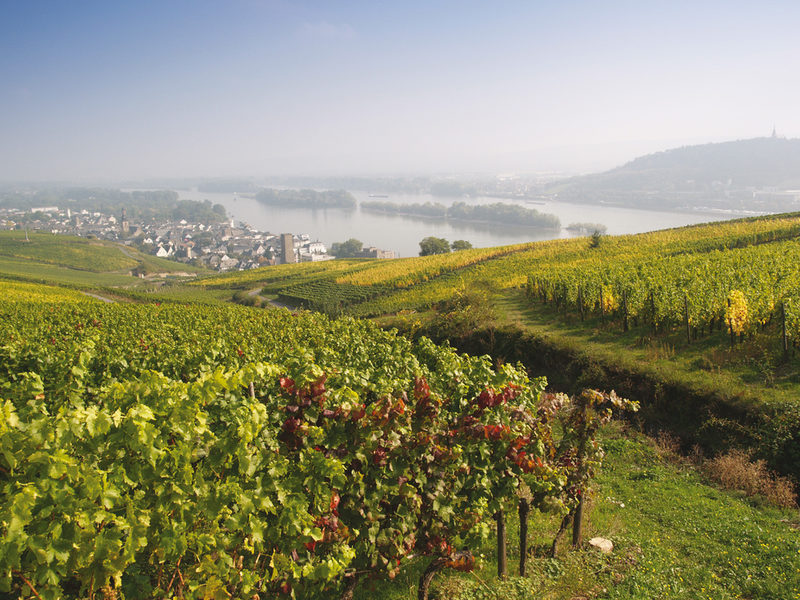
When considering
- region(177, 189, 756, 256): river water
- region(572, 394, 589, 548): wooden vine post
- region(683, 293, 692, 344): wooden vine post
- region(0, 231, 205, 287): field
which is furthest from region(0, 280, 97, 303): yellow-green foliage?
region(177, 189, 756, 256): river water

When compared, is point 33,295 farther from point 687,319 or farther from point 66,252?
point 66,252

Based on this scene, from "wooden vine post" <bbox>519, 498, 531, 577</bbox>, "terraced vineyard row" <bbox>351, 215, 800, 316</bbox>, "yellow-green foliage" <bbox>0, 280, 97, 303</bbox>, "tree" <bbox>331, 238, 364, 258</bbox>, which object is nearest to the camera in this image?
"wooden vine post" <bbox>519, 498, 531, 577</bbox>

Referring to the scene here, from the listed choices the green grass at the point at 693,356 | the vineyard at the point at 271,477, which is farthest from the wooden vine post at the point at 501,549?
the green grass at the point at 693,356

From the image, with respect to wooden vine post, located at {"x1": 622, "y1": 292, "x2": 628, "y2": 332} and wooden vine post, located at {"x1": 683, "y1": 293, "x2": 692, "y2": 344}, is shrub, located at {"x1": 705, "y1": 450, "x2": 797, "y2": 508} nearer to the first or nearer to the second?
wooden vine post, located at {"x1": 683, "y1": 293, "x2": 692, "y2": 344}

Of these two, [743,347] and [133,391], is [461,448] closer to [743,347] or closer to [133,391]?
[133,391]

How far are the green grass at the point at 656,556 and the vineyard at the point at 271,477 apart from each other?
0.62 metres

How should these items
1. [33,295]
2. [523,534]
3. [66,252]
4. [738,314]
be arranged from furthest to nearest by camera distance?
[66,252], [33,295], [738,314], [523,534]

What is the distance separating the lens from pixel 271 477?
4277mm

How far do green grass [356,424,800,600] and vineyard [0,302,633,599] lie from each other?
2.04 feet

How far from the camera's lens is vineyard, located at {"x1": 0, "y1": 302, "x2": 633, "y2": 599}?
336 cm

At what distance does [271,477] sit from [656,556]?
554 centimetres

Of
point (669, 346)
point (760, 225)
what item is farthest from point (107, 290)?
point (760, 225)

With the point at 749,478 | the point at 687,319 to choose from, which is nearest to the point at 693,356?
the point at 687,319

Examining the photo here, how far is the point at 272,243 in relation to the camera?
155 metres
